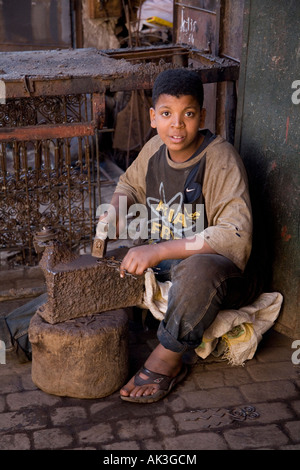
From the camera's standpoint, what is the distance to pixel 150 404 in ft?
10.4

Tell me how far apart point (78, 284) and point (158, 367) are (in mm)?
604

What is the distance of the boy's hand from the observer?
121 inches

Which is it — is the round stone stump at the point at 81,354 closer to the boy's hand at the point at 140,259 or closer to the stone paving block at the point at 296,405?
the boy's hand at the point at 140,259

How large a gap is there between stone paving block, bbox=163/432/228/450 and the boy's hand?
2.64ft

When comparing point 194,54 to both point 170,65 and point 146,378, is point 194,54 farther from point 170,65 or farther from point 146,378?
point 146,378

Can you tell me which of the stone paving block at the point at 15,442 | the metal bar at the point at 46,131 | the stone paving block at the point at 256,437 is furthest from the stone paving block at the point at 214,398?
the metal bar at the point at 46,131

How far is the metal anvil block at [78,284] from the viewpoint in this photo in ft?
10.3

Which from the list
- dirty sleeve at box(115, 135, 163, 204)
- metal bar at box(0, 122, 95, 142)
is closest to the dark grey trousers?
dirty sleeve at box(115, 135, 163, 204)

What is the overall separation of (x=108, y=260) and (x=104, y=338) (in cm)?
40

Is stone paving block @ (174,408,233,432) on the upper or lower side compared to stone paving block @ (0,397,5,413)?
upper

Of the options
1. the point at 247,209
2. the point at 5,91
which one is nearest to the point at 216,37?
the point at 5,91

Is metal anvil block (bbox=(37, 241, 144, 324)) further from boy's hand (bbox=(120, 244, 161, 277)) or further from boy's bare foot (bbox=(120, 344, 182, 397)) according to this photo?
boy's bare foot (bbox=(120, 344, 182, 397))

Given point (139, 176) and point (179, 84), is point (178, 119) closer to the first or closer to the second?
point (179, 84)

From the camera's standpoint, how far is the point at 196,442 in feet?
9.39
